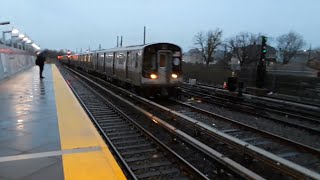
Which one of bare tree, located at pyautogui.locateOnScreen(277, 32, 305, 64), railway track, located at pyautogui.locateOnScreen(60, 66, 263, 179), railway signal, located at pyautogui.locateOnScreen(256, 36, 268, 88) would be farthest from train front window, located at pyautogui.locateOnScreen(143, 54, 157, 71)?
bare tree, located at pyautogui.locateOnScreen(277, 32, 305, 64)

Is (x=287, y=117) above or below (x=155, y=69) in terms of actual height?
below

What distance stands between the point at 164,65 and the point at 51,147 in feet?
34.8

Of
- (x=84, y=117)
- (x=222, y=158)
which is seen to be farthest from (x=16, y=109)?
(x=222, y=158)

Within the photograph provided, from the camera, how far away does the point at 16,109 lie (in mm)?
11398

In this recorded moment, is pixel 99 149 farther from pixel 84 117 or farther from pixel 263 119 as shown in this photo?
pixel 263 119

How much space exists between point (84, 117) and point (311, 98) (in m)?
15.9

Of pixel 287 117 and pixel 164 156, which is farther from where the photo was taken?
pixel 287 117

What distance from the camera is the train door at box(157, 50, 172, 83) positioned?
1689cm

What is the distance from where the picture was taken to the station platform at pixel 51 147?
18.1 ft

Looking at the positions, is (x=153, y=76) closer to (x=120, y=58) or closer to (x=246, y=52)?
(x=120, y=58)

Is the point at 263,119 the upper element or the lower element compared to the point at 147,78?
lower

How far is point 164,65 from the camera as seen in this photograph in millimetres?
17016

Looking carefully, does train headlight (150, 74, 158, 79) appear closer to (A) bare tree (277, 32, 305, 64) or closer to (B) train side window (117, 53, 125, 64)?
(B) train side window (117, 53, 125, 64)

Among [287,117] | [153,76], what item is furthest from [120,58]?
[287,117]
